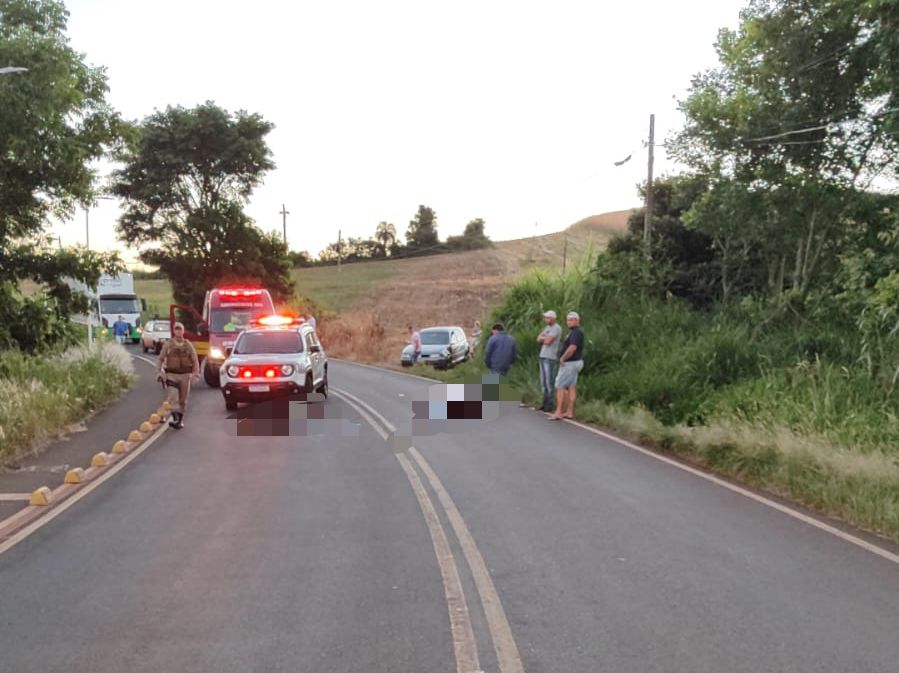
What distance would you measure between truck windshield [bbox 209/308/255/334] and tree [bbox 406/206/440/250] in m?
80.5

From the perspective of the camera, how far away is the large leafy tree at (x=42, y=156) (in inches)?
565

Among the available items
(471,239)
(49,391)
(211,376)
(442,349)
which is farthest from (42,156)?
(471,239)

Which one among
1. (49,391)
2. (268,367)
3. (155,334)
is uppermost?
(268,367)

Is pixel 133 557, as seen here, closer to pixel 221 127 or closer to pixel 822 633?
pixel 822 633

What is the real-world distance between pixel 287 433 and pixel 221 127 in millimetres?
33405

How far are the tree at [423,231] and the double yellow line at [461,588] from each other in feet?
316

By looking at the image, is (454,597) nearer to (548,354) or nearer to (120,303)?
(548,354)

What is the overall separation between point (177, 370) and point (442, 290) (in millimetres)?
50915

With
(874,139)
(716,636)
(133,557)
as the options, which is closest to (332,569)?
(133,557)

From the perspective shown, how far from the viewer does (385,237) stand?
109000mm

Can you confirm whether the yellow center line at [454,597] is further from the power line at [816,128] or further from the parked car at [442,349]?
the parked car at [442,349]

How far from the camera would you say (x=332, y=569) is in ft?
20.5

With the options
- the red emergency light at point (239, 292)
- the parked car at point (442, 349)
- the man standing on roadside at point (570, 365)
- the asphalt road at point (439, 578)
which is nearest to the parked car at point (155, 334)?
the parked car at point (442, 349)

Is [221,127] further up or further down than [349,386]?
further up
